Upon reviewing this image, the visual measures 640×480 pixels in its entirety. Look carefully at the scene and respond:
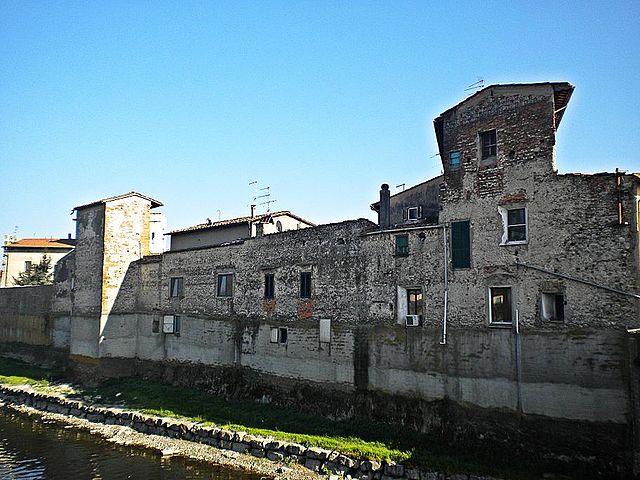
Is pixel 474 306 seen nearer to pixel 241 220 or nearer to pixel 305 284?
pixel 305 284

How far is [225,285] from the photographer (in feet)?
82.9

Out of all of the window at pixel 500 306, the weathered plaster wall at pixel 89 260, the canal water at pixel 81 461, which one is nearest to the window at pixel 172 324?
the weathered plaster wall at pixel 89 260

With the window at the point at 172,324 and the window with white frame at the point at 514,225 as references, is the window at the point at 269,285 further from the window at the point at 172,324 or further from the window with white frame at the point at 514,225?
the window with white frame at the point at 514,225

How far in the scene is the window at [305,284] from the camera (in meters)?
21.5

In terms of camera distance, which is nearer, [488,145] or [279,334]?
[488,145]

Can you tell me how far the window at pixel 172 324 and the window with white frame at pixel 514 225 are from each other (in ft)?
58.3

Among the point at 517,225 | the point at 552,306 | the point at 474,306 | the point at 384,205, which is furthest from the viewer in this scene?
the point at 384,205

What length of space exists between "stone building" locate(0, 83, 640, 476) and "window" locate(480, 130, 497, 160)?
0.07 meters

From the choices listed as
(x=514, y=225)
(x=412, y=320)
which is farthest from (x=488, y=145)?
(x=412, y=320)

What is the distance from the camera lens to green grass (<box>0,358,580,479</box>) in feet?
48.8

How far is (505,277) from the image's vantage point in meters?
16.0

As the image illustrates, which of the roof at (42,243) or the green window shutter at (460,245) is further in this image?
the roof at (42,243)

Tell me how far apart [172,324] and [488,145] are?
1844cm

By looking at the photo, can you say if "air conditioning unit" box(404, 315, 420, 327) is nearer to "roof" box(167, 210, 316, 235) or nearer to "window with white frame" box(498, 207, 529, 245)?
"window with white frame" box(498, 207, 529, 245)
